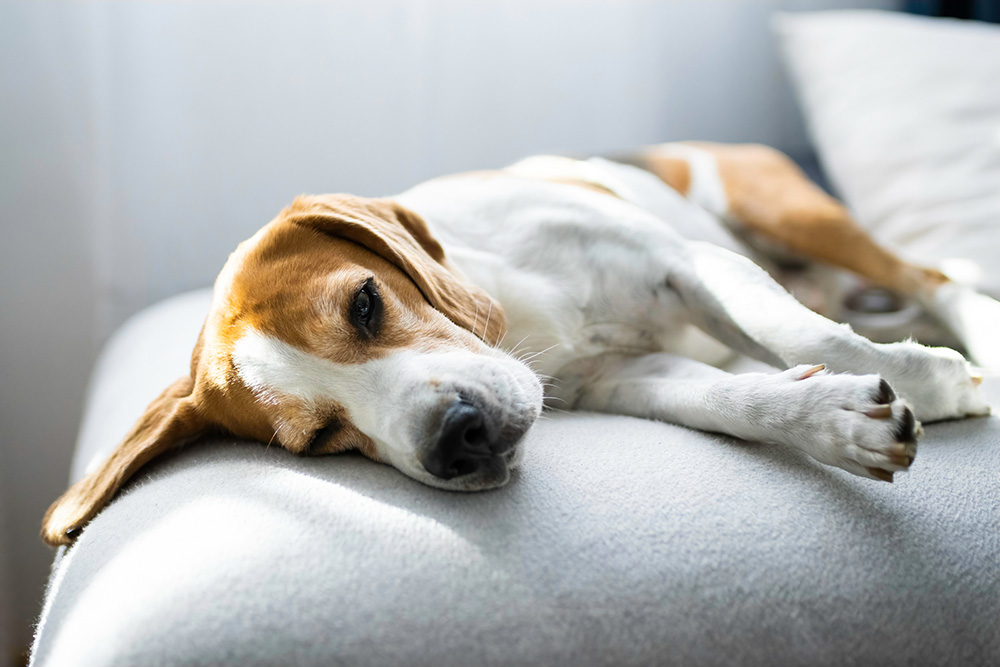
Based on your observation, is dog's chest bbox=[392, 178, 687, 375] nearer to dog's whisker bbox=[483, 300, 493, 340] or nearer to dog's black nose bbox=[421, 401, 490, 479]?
dog's whisker bbox=[483, 300, 493, 340]

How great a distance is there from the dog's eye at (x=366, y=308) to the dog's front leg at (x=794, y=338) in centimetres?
68

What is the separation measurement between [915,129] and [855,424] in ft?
6.56

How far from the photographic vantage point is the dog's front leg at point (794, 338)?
1.34 m

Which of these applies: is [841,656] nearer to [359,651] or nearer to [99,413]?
[359,651]

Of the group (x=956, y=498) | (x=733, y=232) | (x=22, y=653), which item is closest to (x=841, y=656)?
(x=956, y=498)

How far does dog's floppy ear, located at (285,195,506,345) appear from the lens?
1.51 metres

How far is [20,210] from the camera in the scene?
9.67ft

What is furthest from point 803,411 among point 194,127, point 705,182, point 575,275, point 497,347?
point 194,127

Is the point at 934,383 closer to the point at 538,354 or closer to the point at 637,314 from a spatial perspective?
the point at 637,314

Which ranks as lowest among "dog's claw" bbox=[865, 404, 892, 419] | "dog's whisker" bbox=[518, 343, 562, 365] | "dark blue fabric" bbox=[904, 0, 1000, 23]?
"dog's whisker" bbox=[518, 343, 562, 365]

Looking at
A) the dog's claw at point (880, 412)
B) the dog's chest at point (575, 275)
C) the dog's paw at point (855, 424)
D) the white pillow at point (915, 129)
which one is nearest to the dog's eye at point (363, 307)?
the dog's chest at point (575, 275)

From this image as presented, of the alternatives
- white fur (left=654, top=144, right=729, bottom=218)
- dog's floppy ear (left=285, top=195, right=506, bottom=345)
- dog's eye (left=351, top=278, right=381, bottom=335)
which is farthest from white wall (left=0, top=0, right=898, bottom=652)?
dog's eye (left=351, top=278, right=381, bottom=335)

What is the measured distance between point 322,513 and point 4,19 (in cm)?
269

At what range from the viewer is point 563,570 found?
95cm
